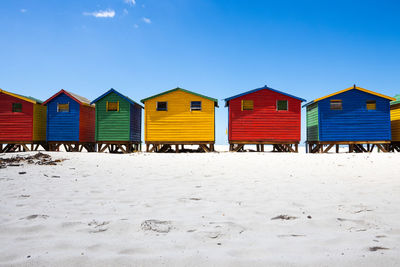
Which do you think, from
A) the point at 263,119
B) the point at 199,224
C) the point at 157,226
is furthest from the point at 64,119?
the point at 199,224

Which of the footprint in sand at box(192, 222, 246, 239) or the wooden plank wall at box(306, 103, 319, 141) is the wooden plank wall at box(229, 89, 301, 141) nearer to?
the wooden plank wall at box(306, 103, 319, 141)

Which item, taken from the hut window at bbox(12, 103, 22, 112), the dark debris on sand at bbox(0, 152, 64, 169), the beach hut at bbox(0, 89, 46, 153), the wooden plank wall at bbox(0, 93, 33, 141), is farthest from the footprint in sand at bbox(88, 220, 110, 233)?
the hut window at bbox(12, 103, 22, 112)

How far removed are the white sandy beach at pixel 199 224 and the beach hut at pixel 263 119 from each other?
1261 cm

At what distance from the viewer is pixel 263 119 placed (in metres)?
18.8

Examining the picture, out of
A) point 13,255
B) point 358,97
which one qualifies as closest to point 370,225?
point 13,255

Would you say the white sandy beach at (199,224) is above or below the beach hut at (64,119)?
below

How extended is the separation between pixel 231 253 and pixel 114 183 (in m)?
4.63

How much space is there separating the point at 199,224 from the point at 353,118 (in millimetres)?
19553

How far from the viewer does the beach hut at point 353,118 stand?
62.0 feet

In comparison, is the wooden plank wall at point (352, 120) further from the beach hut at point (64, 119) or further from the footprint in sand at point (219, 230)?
the beach hut at point (64, 119)

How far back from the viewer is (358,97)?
1894cm

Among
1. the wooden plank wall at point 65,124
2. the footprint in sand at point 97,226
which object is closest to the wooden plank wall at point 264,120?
the wooden plank wall at point 65,124

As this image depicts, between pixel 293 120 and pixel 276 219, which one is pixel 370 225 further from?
pixel 293 120

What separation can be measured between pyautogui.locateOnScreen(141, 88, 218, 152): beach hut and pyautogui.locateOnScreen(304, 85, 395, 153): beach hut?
8312 millimetres
